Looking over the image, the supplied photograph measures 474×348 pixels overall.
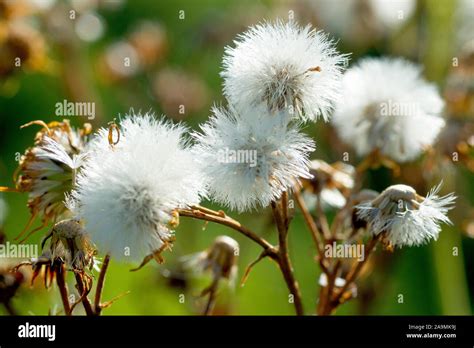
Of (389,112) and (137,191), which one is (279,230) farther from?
(389,112)

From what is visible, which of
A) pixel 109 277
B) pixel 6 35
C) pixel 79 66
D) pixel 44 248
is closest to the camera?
pixel 44 248

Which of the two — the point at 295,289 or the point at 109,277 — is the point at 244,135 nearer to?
the point at 295,289

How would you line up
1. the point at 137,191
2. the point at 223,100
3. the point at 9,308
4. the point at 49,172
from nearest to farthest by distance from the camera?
the point at 137,191
the point at 49,172
the point at 9,308
the point at 223,100

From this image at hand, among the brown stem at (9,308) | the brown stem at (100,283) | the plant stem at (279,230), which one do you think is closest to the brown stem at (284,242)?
the plant stem at (279,230)

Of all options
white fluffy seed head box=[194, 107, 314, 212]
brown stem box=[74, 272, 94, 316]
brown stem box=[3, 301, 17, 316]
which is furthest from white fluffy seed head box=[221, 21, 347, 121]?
brown stem box=[3, 301, 17, 316]

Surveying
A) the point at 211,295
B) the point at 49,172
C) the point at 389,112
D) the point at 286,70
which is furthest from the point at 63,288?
the point at 389,112

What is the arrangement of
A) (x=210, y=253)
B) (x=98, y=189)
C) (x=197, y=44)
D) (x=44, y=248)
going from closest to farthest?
1. (x=98, y=189)
2. (x=44, y=248)
3. (x=210, y=253)
4. (x=197, y=44)
